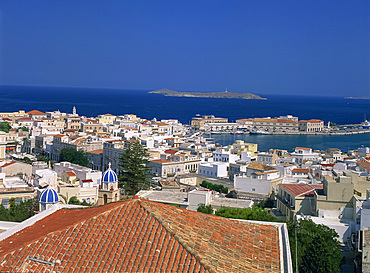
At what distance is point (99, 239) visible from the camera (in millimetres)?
5070

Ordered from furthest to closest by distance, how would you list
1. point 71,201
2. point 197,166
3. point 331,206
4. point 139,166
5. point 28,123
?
point 28,123 → point 197,166 → point 139,166 → point 71,201 → point 331,206

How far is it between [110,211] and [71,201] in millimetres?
11595

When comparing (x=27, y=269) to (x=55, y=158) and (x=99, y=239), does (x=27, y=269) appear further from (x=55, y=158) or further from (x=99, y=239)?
(x=55, y=158)

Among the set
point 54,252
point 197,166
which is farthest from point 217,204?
point 197,166

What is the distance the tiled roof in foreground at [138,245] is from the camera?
4.75 meters

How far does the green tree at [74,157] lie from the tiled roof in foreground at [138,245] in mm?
28947

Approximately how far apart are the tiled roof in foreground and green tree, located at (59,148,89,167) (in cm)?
2895

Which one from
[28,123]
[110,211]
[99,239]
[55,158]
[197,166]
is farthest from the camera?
[28,123]

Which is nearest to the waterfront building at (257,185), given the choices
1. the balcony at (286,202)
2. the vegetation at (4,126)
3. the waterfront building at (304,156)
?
the balcony at (286,202)

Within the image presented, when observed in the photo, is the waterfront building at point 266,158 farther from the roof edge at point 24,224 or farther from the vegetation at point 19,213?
the roof edge at point 24,224

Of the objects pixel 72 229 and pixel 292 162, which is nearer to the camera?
pixel 72 229

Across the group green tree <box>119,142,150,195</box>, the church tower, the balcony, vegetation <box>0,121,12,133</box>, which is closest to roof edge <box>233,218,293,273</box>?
the church tower

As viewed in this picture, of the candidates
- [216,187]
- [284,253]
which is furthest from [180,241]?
[216,187]

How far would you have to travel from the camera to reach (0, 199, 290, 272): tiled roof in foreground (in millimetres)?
4754
